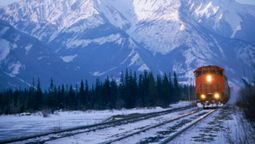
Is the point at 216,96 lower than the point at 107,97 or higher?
lower

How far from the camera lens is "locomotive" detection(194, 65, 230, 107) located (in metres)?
42.8

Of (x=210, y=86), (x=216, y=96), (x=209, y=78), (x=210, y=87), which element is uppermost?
(x=209, y=78)

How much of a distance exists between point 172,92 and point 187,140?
9606cm

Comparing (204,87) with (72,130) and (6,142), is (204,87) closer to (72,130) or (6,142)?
(72,130)

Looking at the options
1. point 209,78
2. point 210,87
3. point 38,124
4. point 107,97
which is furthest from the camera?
point 107,97

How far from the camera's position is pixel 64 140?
54.0 feet

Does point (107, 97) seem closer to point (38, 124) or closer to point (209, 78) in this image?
point (209, 78)

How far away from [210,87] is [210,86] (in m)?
0.16

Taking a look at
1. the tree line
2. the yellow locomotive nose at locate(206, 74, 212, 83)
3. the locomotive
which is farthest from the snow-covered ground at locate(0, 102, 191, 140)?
the tree line

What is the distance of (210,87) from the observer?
42844mm

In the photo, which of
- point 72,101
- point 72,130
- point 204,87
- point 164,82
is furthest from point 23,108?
point 72,130

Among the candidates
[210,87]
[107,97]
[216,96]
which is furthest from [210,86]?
[107,97]

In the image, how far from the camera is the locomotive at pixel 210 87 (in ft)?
140

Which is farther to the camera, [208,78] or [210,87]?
[208,78]
